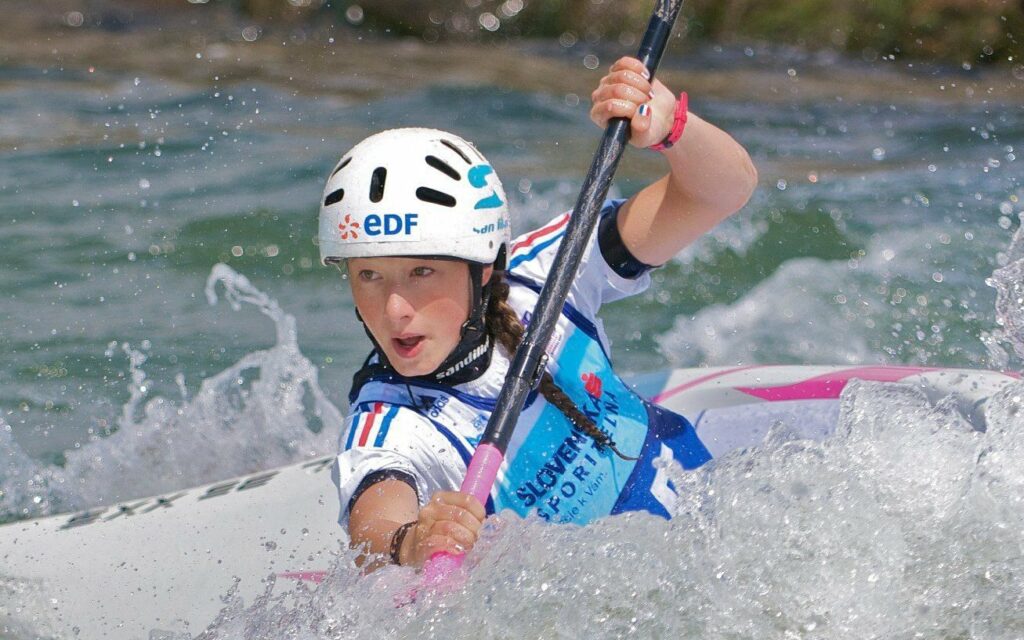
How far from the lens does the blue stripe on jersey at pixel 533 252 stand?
3.38 m

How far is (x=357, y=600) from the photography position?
263cm

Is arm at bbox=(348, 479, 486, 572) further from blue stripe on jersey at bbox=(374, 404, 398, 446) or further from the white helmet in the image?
the white helmet

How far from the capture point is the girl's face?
2.88m

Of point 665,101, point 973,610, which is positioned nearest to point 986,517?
point 973,610

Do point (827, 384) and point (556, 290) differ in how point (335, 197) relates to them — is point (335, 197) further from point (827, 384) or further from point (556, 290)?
point (827, 384)

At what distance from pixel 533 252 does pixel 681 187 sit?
1.34 feet

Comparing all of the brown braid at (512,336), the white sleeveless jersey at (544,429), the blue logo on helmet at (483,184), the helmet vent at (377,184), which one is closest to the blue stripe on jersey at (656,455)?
the white sleeveless jersey at (544,429)


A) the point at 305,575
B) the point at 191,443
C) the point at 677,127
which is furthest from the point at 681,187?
the point at 191,443

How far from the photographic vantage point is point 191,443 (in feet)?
16.7

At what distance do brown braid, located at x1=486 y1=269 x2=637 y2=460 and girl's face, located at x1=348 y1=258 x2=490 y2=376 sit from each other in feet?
0.57

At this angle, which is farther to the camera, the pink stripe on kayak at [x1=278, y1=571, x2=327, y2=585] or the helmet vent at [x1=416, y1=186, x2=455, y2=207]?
the pink stripe on kayak at [x1=278, y1=571, x2=327, y2=585]

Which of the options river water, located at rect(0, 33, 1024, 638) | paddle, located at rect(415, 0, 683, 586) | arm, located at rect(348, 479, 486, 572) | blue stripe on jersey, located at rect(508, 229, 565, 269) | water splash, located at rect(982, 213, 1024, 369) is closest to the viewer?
arm, located at rect(348, 479, 486, 572)

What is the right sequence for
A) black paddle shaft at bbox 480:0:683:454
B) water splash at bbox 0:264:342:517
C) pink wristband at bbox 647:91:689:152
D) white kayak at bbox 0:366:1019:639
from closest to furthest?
black paddle shaft at bbox 480:0:683:454, pink wristband at bbox 647:91:689:152, white kayak at bbox 0:366:1019:639, water splash at bbox 0:264:342:517

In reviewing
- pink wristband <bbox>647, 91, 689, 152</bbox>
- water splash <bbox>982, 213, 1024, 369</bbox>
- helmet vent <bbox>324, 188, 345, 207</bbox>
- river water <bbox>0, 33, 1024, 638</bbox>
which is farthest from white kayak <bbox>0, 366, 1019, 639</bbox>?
pink wristband <bbox>647, 91, 689, 152</bbox>
